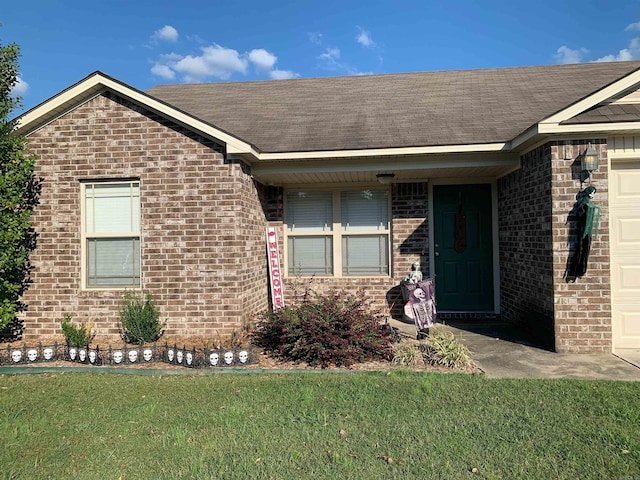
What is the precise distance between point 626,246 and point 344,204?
4.73 m

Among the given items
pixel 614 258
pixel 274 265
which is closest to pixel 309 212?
pixel 274 265

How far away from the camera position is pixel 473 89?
9.65 metres

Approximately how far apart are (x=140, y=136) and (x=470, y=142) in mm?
5237

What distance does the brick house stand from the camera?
5.64m

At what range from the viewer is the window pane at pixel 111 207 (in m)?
6.77

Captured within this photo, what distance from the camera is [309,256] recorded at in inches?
339

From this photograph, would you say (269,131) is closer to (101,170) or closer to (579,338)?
(101,170)

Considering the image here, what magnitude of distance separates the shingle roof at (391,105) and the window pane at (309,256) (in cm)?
223

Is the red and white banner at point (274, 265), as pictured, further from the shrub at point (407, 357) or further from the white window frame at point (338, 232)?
the shrub at point (407, 357)

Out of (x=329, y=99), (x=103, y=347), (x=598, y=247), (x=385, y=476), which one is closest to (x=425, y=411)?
(x=385, y=476)

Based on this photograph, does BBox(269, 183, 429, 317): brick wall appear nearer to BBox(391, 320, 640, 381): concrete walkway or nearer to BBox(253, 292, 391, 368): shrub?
BBox(391, 320, 640, 381): concrete walkway

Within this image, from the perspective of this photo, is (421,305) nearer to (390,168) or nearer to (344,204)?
(390,168)

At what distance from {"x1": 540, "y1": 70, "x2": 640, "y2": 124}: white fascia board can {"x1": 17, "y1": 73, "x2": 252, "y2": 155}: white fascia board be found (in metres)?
4.31

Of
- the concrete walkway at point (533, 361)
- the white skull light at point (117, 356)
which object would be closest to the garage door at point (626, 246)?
the concrete walkway at point (533, 361)
